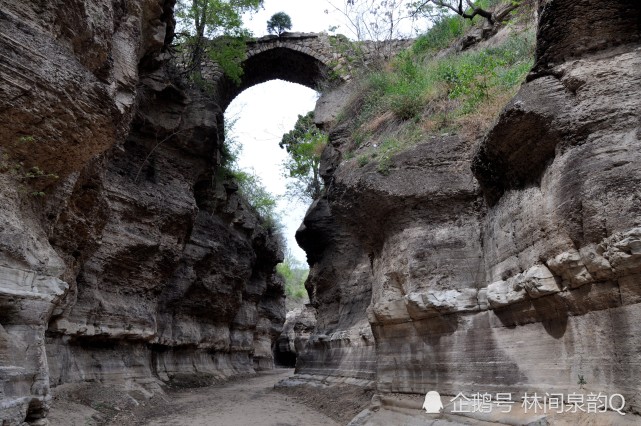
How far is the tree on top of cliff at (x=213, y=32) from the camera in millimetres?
15867

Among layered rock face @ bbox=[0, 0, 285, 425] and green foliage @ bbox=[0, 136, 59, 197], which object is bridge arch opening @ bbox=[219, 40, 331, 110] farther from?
green foliage @ bbox=[0, 136, 59, 197]

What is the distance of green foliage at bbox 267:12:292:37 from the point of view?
20.9 metres

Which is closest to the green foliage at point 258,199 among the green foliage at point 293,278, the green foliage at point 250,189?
the green foliage at point 250,189

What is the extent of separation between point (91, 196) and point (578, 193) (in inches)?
276

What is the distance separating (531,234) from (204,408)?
27.1ft

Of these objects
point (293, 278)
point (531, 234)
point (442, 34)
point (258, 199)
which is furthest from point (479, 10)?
point (293, 278)

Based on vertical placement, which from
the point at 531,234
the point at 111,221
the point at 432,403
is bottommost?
the point at 432,403

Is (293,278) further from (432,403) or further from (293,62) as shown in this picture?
(432,403)

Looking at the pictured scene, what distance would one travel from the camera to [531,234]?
4996 millimetres

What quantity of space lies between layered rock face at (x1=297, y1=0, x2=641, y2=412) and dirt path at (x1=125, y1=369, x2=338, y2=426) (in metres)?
2.79

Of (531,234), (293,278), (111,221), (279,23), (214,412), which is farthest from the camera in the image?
(293,278)

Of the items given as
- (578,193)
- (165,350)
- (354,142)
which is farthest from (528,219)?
(165,350)

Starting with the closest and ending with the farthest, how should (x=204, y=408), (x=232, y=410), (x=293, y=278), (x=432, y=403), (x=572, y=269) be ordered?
(x=572, y=269) < (x=432, y=403) < (x=232, y=410) < (x=204, y=408) < (x=293, y=278)

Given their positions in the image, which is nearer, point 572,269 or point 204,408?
point 572,269
